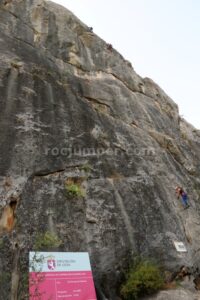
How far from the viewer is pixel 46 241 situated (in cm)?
848

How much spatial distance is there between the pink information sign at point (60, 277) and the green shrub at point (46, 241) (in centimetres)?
Result: 30

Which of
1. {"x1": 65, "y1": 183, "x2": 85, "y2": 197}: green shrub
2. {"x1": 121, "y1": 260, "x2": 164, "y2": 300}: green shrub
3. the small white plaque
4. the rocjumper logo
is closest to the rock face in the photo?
{"x1": 65, "y1": 183, "x2": 85, "y2": 197}: green shrub

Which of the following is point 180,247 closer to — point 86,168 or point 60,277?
point 86,168

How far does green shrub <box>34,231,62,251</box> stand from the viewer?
330 inches

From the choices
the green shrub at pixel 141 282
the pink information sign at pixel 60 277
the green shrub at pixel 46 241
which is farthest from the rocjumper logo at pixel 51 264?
the green shrub at pixel 141 282

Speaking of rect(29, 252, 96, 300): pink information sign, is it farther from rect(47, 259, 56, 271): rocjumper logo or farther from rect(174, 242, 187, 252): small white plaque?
rect(174, 242, 187, 252): small white plaque

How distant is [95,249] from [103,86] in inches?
366

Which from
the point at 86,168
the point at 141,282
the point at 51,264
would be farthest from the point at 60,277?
the point at 86,168

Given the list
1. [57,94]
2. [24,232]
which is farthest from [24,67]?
[24,232]

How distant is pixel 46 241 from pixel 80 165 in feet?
10.5

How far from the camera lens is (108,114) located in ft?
47.8

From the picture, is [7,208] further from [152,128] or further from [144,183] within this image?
[152,128]

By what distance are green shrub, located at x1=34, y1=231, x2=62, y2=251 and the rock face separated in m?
0.10

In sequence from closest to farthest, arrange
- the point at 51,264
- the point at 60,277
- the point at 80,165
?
the point at 60,277, the point at 51,264, the point at 80,165
